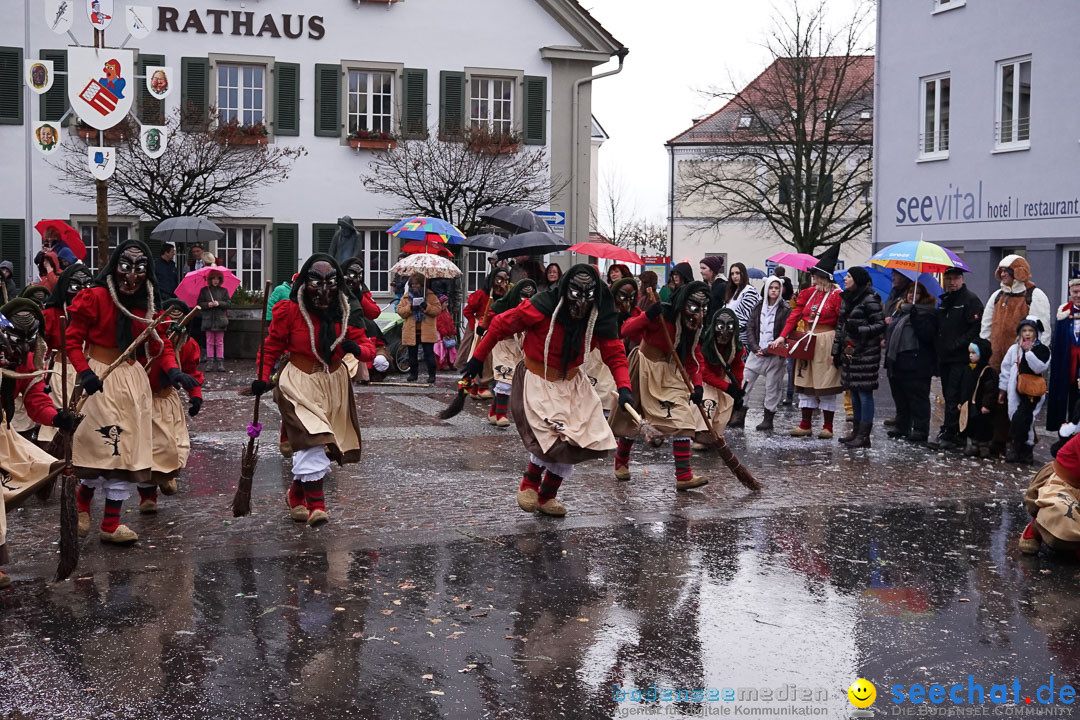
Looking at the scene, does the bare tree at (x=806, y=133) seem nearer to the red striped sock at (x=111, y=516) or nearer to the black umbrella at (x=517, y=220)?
the black umbrella at (x=517, y=220)

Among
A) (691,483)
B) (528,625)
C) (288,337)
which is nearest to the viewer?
(528,625)

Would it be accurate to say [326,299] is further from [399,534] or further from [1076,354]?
[1076,354]

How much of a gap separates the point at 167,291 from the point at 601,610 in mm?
14322

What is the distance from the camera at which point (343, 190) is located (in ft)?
92.4

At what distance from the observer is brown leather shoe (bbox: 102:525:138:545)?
26.1ft

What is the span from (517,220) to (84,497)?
11.7 m

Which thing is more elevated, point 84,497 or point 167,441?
point 167,441

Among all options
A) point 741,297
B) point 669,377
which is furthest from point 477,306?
point 669,377

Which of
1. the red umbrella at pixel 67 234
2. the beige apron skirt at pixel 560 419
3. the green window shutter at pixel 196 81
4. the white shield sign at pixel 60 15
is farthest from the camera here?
the green window shutter at pixel 196 81

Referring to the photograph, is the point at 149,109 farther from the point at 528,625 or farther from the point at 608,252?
the point at 528,625

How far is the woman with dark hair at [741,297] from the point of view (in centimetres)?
1473

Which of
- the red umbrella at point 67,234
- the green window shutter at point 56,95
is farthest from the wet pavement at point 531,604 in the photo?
the green window shutter at point 56,95

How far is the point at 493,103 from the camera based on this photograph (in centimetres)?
2884

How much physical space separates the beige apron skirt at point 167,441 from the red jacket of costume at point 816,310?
728cm
